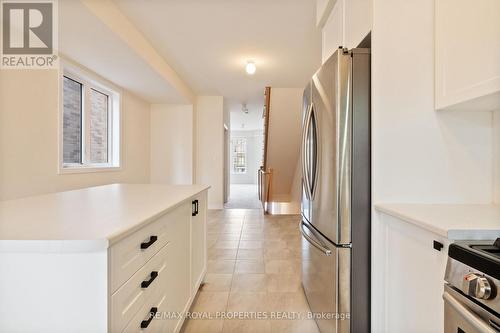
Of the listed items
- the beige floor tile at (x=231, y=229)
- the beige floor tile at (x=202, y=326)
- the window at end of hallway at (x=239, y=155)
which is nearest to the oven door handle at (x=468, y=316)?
the beige floor tile at (x=202, y=326)

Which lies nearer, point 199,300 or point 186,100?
point 199,300

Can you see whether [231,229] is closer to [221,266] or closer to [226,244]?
[226,244]

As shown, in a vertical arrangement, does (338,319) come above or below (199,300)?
above

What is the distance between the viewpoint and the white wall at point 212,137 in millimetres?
5770

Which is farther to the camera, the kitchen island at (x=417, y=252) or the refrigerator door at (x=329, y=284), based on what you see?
the refrigerator door at (x=329, y=284)

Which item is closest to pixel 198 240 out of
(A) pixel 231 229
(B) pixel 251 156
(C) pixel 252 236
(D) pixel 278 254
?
(D) pixel 278 254

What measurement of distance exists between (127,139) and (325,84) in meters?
3.99

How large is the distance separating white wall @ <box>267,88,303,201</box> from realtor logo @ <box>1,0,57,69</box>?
11.2ft

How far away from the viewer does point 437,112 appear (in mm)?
→ 1338

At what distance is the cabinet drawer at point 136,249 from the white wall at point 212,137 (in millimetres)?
4405

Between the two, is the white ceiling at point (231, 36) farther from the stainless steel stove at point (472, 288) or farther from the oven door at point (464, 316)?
the oven door at point (464, 316)

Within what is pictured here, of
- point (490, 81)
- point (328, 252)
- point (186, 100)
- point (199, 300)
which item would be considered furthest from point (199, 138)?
point (490, 81)

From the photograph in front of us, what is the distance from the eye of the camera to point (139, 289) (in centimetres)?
101

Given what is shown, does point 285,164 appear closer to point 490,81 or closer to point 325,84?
point 325,84
